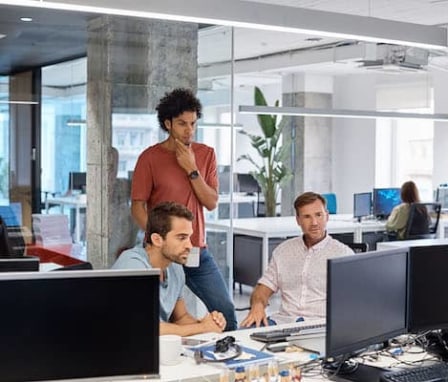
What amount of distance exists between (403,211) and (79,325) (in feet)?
21.7

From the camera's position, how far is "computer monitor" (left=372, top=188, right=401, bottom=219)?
9180 millimetres

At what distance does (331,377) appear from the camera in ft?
8.58

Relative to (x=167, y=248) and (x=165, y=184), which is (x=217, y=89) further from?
(x=167, y=248)

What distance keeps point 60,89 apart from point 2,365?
13.1 feet

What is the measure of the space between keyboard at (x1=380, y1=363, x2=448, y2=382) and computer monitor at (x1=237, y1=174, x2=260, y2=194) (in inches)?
382

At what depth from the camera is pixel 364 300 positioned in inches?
105

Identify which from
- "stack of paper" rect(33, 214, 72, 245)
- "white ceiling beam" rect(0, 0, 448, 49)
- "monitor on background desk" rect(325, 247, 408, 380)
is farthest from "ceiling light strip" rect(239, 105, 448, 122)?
"monitor on background desk" rect(325, 247, 408, 380)

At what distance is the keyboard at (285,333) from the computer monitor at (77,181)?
268cm

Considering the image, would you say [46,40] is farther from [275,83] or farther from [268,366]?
[275,83]

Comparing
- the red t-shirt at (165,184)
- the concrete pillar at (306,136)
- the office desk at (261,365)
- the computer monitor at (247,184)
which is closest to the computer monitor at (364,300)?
the office desk at (261,365)

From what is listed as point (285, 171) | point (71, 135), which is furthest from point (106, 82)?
point (285, 171)

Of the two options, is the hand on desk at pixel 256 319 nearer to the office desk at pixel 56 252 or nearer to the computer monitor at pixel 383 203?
the office desk at pixel 56 252

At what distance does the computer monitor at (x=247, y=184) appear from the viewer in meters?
12.4

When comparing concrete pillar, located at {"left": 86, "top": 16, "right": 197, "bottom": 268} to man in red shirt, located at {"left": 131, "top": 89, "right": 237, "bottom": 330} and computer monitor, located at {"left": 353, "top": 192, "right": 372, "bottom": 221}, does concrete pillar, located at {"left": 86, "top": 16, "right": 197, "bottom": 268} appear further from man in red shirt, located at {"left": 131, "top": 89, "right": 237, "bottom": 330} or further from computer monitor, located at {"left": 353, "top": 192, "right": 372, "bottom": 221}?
computer monitor, located at {"left": 353, "top": 192, "right": 372, "bottom": 221}
